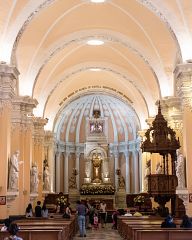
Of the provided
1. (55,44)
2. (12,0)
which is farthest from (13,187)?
(55,44)

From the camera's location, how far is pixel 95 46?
Result: 22219mm

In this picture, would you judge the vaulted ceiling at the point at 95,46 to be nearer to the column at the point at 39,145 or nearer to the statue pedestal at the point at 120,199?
the column at the point at 39,145

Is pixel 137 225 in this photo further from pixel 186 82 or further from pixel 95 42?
pixel 95 42

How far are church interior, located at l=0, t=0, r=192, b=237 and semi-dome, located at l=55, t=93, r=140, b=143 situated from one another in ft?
0.64

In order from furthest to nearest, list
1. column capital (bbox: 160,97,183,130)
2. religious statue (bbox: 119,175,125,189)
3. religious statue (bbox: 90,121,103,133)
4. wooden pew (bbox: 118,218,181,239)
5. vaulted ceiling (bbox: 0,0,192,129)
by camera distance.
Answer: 1. religious statue (bbox: 90,121,103,133)
2. religious statue (bbox: 119,175,125,189)
3. column capital (bbox: 160,97,183,130)
4. vaulted ceiling (bbox: 0,0,192,129)
5. wooden pew (bbox: 118,218,181,239)

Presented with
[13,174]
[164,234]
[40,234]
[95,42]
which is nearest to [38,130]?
[95,42]

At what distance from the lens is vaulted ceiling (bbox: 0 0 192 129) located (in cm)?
1516

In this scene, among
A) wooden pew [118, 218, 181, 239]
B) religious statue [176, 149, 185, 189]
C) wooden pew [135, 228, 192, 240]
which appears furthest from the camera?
religious statue [176, 149, 185, 189]

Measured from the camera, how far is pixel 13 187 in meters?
15.0

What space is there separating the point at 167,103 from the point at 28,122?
5581mm

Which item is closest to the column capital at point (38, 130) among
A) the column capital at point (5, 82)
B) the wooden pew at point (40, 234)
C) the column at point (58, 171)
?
the column at point (58, 171)

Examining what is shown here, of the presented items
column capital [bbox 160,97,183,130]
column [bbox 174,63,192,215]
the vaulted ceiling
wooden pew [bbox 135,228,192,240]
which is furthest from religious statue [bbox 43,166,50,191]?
wooden pew [bbox 135,228,192,240]

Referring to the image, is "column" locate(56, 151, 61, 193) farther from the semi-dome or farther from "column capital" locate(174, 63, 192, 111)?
"column capital" locate(174, 63, 192, 111)

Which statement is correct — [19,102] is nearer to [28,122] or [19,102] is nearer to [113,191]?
[28,122]
